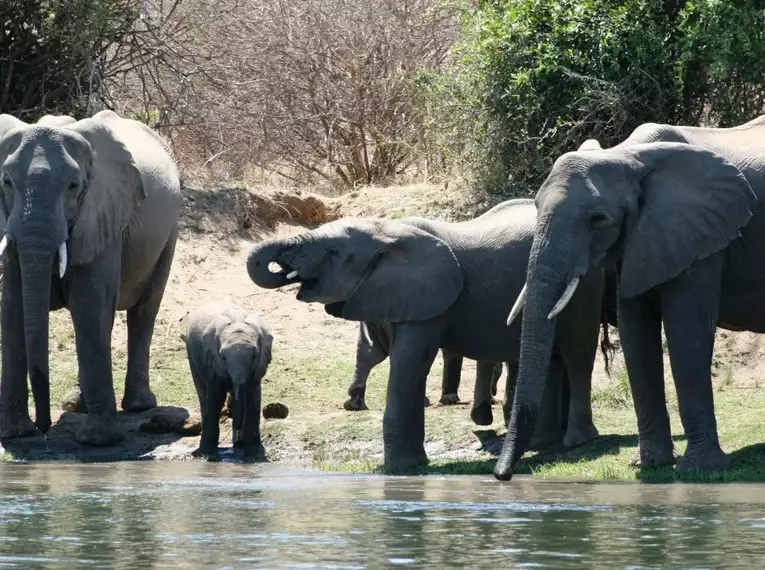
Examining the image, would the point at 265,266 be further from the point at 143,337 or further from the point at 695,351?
the point at 143,337

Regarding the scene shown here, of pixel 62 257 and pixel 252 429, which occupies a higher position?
pixel 62 257

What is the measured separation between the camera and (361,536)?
8203 mm

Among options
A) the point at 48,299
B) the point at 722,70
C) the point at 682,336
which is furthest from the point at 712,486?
the point at 722,70

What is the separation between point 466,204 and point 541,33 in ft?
7.36

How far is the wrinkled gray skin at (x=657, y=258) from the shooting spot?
10.5 m

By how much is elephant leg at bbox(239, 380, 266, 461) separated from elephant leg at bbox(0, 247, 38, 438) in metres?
1.72

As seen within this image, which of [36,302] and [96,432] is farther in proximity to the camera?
[96,432]

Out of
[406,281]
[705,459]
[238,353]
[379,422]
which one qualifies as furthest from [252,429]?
[705,459]

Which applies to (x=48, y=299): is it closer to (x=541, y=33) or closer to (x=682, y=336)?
(x=682, y=336)

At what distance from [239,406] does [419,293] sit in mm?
1757

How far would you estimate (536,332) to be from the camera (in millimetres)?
10461

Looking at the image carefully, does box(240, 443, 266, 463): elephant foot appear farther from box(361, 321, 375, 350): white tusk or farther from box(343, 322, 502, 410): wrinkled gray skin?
box(343, 322, 502, 410): wrinkled gray skin

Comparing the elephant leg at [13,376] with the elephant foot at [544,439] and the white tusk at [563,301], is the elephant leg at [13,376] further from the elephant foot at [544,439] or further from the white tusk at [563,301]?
the white tusk at [563,301]

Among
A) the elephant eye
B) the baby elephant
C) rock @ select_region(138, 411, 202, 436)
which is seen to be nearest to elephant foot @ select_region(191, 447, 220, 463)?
the baby elephant
